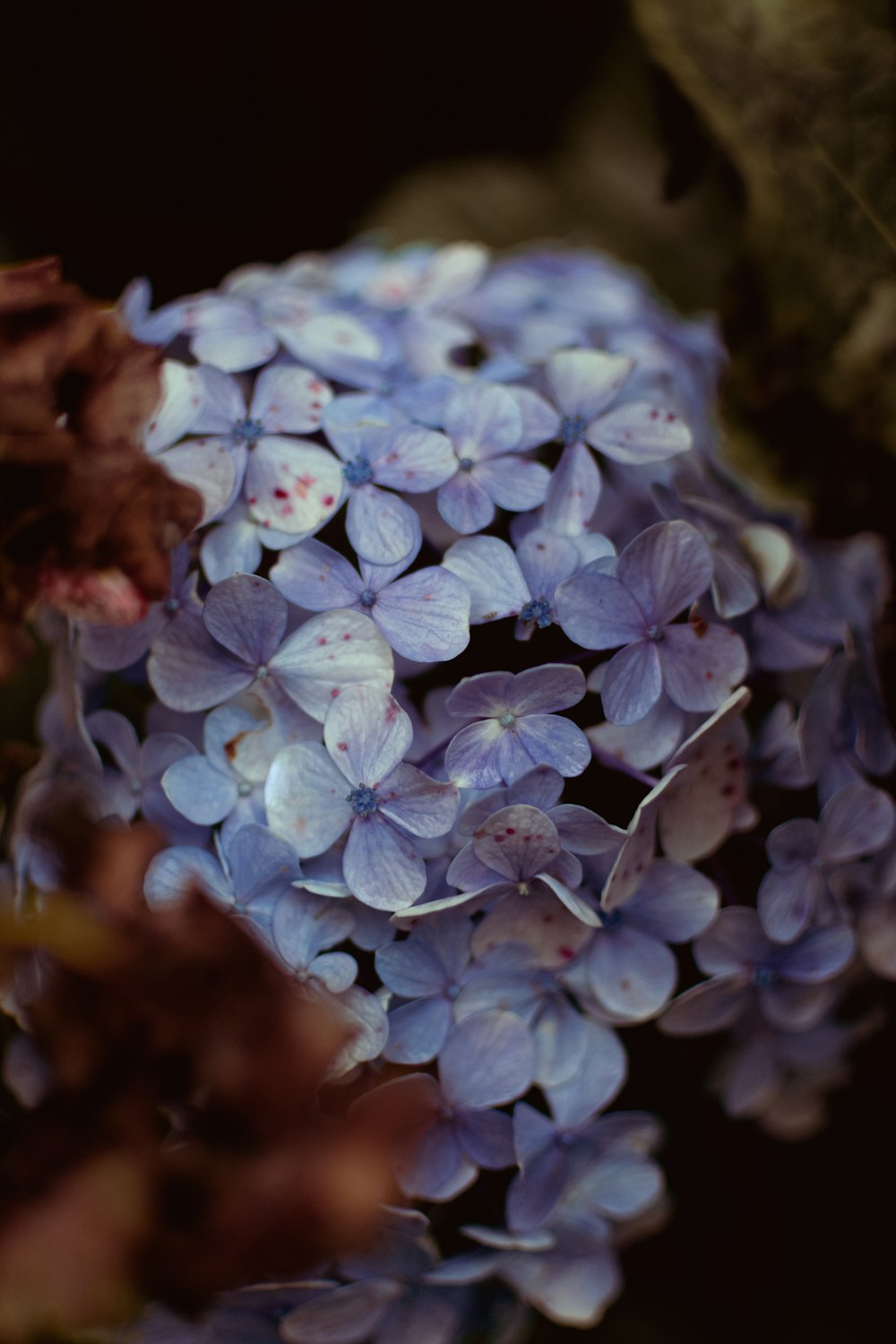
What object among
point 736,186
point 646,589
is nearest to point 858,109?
point 736,186

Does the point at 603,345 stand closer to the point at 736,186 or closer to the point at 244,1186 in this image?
the point at 736,186

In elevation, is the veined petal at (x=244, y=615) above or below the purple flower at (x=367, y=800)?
above

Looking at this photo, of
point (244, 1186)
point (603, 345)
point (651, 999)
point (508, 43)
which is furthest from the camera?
point (508, 43)

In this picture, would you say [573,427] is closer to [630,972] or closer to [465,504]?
[465,504]

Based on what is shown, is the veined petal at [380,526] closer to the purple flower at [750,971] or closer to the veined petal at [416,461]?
the veined petal at [416,461]

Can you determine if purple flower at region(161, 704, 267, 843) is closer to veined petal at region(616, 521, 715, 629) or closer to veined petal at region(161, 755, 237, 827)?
veined petal at region(161, 755, 237, 827)

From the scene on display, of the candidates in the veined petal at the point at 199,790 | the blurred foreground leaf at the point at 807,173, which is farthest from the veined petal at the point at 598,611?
the blurred foreground leaf at the point at 807,173
